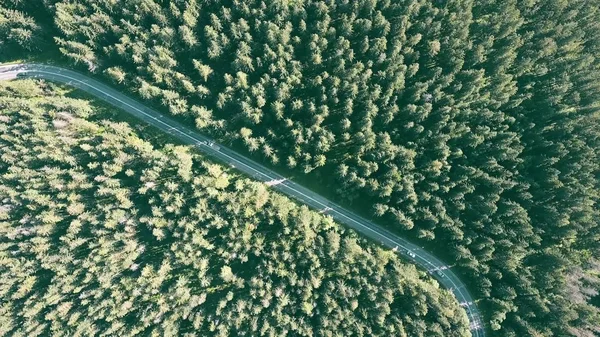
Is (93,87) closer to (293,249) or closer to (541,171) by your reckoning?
(293,249)

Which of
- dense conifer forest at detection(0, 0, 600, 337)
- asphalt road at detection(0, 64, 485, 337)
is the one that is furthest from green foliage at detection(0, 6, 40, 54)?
asphalt road at detection(0, 64, 485, 337)

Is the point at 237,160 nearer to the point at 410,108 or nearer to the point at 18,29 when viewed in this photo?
the point at 410,108

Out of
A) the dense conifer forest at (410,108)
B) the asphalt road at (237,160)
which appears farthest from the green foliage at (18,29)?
the asphalt road at (237,160)

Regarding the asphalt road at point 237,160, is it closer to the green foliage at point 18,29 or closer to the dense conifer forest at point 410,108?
the dense conifer forest at point 410,108

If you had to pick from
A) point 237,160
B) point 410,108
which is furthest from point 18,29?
point 410,108

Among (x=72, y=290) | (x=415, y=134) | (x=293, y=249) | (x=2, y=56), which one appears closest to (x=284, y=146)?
(x=293, y=249)
